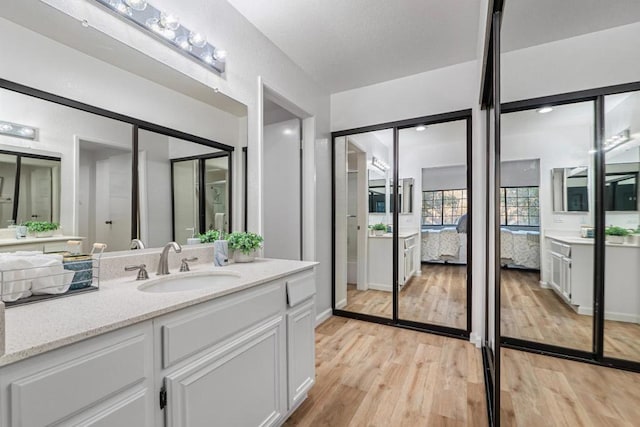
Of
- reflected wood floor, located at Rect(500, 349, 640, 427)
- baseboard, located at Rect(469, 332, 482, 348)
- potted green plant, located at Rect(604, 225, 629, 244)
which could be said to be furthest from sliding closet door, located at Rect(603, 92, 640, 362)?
baseboard, located at Rect(469, 332, 482, 348)

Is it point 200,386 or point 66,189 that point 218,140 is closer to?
point 66,189

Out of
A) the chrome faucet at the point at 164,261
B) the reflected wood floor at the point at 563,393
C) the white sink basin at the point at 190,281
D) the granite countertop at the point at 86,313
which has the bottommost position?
the reflected wood floor at the point at 563,393

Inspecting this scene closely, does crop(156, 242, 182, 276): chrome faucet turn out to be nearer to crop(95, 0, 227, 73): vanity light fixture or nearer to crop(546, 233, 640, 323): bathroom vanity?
crop(95, 0, 227, 73): vanity light fixture

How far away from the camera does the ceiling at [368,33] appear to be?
1.99m

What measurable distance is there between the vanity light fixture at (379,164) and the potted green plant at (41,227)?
8.99ft

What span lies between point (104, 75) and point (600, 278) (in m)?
3.32

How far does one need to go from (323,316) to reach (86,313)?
101 inches

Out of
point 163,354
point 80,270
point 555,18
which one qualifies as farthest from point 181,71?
point 555,18

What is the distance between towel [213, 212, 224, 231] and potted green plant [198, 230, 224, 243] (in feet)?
0.10

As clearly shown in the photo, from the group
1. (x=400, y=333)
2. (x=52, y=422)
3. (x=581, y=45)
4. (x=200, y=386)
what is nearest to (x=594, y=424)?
(x=400, y=333)

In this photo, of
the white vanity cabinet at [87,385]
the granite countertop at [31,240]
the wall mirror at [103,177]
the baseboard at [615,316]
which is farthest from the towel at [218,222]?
the baseboard at [615,316]

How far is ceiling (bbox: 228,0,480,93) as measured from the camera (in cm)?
199

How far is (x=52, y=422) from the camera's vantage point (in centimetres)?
66

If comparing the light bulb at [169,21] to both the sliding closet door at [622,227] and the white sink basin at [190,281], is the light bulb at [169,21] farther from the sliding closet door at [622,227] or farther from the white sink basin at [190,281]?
the sliding closet door at [622,227]
